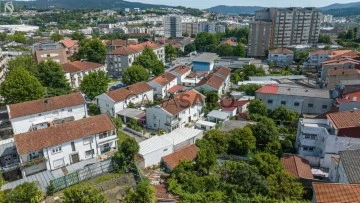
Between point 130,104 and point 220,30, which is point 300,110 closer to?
point 130,104

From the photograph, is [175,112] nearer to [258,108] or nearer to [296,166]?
[258,108]

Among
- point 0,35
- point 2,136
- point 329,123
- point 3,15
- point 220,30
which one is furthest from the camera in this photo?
point 3,15

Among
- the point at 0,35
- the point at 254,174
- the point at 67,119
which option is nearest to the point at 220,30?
the point at 0,35

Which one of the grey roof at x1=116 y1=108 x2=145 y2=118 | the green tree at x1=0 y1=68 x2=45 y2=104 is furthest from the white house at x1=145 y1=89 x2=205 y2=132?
the green tree at x1=0 y1=68 x2=45 y2=104

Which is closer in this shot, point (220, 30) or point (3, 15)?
point (220, 30)

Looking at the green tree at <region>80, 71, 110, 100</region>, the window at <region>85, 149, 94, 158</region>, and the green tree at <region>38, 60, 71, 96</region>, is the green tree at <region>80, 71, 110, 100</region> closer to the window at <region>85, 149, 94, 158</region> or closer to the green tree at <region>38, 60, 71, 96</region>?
the green tree at <region>38, 60, 71, 96</region>

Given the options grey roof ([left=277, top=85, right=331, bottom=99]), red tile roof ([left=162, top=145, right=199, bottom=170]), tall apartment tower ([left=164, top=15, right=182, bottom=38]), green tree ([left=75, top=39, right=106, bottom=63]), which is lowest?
red tile roof ([left=162, top=145, right=199, bottom=170])

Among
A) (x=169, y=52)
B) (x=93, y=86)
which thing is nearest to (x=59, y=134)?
(x=93, y=86)
